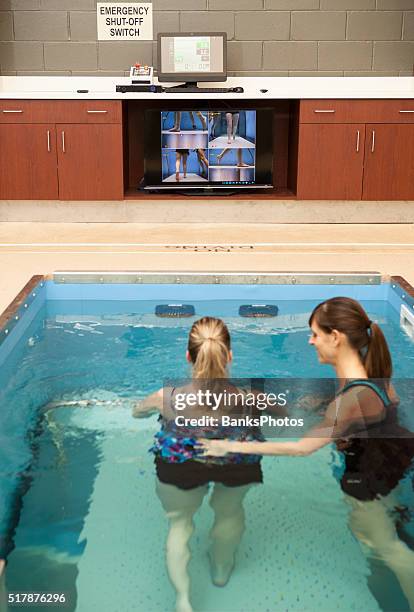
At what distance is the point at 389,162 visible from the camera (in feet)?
21.0

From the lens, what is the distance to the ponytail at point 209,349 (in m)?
2.06

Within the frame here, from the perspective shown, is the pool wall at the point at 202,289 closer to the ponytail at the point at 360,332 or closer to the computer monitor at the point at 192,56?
the ponytail at the point at 360,332

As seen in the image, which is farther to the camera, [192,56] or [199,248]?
[192,56]

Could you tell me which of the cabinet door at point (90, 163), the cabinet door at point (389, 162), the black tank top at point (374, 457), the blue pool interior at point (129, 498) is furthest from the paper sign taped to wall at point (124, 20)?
the black tank top at point (374, 457)

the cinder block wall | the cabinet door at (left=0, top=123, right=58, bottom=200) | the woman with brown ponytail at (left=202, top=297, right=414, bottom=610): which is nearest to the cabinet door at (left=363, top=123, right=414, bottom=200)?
the cinder block wall

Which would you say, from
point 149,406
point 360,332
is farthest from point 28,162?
point 360,332

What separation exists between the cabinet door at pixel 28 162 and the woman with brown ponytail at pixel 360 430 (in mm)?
4680

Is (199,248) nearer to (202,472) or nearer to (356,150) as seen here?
(356,150)

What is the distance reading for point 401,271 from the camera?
15.4 feet

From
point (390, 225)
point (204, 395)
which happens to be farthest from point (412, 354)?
point (390, 225)

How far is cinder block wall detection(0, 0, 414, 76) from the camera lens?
21.9 ft

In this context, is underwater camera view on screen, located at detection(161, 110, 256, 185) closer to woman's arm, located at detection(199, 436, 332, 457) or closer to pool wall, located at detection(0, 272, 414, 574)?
pool wall, located at detection(0, 272, 414, 574)

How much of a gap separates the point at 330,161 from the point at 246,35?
4.34ft

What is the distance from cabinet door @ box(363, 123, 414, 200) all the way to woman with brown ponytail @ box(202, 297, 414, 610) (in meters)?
4.51
